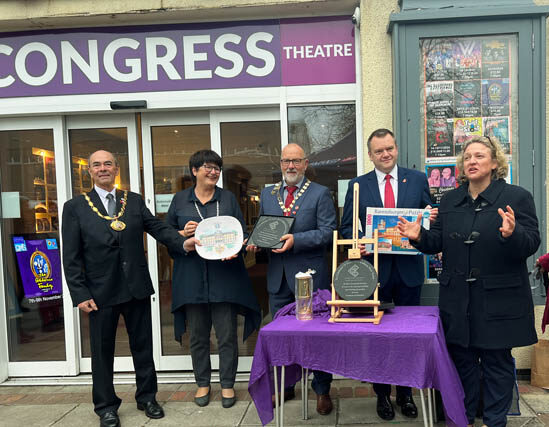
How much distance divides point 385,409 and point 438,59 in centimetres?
288

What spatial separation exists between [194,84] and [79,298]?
221cm

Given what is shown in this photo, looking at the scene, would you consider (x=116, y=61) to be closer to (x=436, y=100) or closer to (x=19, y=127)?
(x=19, y=127)

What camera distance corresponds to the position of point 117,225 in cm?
335

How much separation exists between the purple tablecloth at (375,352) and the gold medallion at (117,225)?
142 cm

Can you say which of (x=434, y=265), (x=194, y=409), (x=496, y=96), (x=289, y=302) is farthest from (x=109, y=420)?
(x=496, y=96)

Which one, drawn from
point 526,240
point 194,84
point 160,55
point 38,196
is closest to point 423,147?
point 526,240

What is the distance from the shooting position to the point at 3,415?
3752 mm

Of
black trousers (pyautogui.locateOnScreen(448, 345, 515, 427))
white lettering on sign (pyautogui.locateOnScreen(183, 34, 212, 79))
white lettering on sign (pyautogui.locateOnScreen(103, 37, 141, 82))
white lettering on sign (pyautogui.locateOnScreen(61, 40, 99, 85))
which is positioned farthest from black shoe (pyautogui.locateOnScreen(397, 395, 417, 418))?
white lettering on sign (pyautogui.locateOnScreen(61, 40, 99, 85))

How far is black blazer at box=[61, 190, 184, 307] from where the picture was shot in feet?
10.7

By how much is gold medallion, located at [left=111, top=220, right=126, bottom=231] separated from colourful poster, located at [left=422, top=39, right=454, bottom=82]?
9.23 feet

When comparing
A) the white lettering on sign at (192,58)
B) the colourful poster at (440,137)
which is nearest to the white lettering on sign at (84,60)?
the white lettering on sign at (192,58)

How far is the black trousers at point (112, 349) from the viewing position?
3344 mm

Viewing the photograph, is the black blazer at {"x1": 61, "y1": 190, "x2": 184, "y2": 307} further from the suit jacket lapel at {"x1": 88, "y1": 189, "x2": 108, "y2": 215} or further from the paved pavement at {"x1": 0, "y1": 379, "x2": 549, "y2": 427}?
the paved pavement at {"x1": 0, "y1": 379, "x2": 549, "y2": 427}

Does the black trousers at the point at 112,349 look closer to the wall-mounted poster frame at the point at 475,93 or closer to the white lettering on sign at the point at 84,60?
the white lettering on sign at the point at 84,60
